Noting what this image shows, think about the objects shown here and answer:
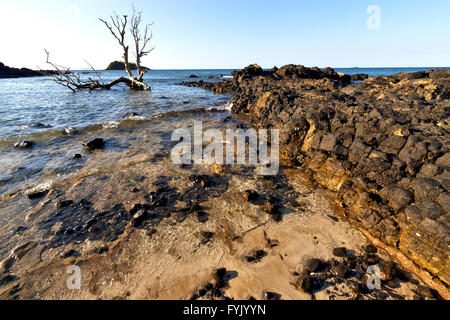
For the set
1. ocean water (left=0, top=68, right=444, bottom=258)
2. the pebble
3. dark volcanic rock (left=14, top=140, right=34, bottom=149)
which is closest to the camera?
the pebble

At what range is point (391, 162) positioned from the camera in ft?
16.7

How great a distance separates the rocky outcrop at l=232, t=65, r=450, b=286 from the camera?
3840 mm

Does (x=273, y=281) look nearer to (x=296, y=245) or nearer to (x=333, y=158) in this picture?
(x=296, y=245)

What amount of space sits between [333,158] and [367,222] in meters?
2.24

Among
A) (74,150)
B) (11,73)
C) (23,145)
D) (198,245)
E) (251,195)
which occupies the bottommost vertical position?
(198,245)

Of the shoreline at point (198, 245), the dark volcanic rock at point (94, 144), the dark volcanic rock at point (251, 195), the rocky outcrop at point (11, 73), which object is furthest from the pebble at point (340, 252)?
the rocky outcrop at point (11, 73)

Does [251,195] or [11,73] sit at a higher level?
[11,73]

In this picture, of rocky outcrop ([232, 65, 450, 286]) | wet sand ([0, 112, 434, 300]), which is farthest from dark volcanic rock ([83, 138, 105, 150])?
rocky outcrop ([232, 65, 450, 286])

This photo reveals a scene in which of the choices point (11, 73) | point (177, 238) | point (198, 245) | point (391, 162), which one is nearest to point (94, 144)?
point (177, 238)

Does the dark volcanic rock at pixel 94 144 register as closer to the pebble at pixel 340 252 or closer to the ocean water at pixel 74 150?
the ocean water at pixel 74 150

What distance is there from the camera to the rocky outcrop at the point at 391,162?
151 inches

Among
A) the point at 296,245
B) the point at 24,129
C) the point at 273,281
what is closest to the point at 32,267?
the point at 273,281

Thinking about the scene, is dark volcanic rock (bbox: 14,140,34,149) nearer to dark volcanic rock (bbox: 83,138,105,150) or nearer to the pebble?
dark volcanic rock (bbox: 83,138,105,150)

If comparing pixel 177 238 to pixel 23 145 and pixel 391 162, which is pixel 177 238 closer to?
pixel 391 162
